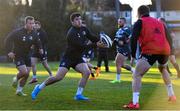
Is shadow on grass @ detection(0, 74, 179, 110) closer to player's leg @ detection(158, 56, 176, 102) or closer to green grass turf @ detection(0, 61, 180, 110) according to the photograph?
green grass turf @ detection(0, 61, 180, 110)

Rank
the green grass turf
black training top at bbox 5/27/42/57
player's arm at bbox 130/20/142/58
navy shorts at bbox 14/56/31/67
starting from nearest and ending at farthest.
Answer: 1. player's arm at bbox 130/20/142/58
2. the green grass turf
3. black training top at bbox 5/27/42/57
4. navy shorts at bbox 14/56/31/67

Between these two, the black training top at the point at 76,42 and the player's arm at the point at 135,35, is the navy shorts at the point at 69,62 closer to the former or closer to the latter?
the black training top at the point at 76,42

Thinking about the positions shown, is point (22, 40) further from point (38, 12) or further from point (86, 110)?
point (38, 12)

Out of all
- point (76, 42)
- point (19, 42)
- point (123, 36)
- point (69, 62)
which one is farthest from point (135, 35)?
point (123, 36)

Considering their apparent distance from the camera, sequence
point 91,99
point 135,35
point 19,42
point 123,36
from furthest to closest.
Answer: point 123,36, point 19,42, point 91,99, point 135,35

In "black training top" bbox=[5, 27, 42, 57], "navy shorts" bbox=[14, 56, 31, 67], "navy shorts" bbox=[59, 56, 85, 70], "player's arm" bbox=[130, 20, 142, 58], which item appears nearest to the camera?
"player's arm" bbox=[130, 20, 142, 58]

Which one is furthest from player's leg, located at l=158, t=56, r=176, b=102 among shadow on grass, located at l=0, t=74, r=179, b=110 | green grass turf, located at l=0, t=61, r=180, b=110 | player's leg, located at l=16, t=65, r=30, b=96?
player's leg, located at l=16, t=65, r=30, b=96

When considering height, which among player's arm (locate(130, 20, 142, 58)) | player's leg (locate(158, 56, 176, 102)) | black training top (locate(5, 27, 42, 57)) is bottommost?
player's leg (locate(158, 56, 176, 102))

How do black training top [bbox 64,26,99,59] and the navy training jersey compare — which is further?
the navy training jersey

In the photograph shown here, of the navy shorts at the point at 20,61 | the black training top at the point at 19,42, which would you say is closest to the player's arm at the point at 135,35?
the black training top at the point at 19,42

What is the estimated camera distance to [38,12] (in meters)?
49.7

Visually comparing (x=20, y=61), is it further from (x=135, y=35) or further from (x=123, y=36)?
(x=123, y=36)

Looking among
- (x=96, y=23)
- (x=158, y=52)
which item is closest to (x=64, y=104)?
(x=158, y=52)

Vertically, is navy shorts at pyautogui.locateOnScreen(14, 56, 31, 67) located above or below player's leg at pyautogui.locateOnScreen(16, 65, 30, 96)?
above
